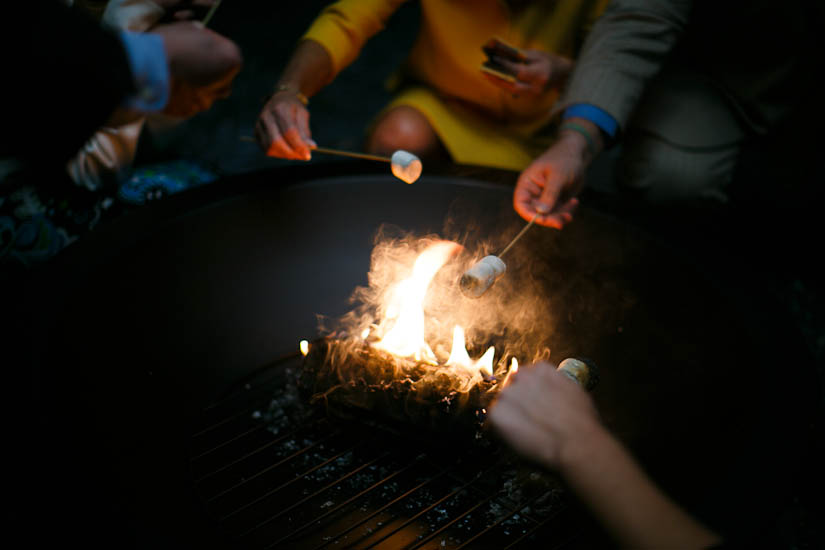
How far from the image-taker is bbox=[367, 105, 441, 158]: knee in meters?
2.22

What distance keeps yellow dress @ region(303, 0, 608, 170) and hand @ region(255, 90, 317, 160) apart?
381mm

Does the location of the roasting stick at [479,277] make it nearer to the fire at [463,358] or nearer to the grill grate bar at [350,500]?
the fire at [463,358]

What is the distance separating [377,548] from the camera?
1248mm

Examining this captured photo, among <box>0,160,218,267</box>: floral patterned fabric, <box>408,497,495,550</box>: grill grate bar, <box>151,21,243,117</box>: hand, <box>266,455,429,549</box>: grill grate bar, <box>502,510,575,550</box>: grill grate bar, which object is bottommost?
<box>0,160,218,267</box>: floral patterned fabric

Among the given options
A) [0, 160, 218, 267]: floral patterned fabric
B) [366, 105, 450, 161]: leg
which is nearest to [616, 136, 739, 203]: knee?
[366, 105, 450, 161]: leg

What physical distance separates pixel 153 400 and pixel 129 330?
0.17 meters

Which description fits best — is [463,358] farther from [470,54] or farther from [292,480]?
[470,54]

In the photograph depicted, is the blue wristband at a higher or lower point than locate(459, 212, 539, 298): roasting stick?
higher

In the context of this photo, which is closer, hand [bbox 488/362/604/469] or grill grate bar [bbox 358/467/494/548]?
hand [bbox 488/362/604/469]

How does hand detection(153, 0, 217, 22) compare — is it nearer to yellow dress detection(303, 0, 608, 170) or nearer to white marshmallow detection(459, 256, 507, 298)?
yellow dress detection(303, 0, 608, 170)

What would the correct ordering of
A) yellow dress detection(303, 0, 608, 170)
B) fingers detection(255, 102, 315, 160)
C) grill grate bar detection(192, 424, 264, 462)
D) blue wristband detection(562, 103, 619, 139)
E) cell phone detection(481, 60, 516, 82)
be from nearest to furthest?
1. grill grate bar detection(192, 424, 264, 462)
2. fingers detection(255, 102, 315, 160)
3. blue wristband detection(562, 103, 619, 139)
4. cell phone detection(481, 60, 516, 82)
5. yellow dress detection(303, 0, 608, 170)

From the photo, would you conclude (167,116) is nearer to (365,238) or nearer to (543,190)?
(365,238)

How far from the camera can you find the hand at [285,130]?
5.43 feet

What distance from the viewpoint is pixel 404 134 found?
2213mm
